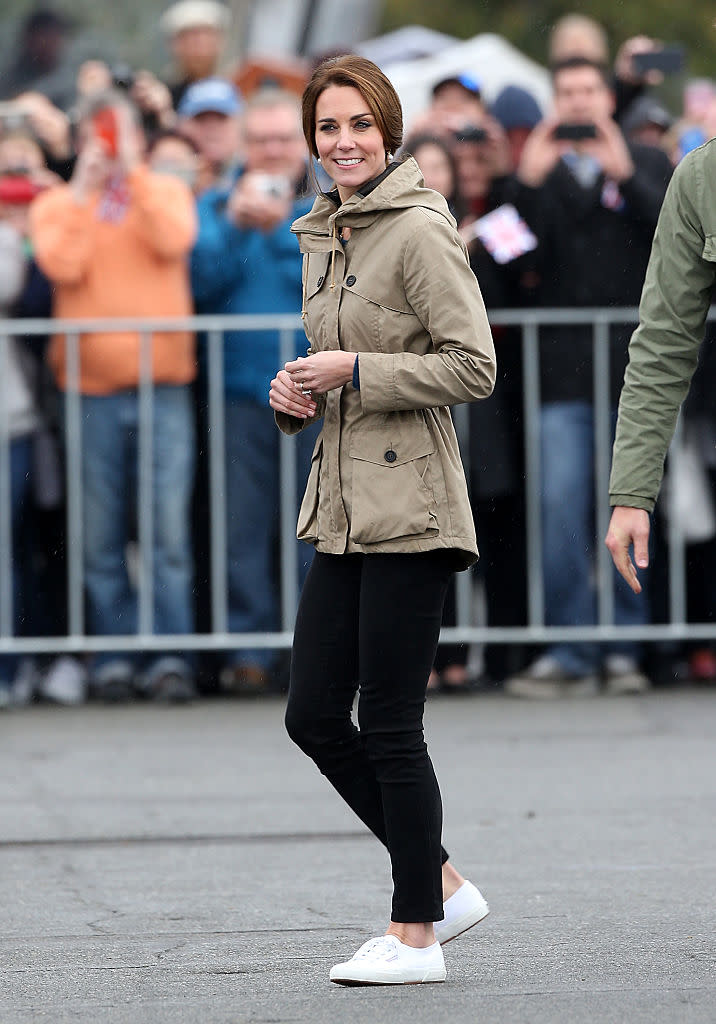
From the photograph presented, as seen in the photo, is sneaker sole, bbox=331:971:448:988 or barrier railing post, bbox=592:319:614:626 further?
barrier railing post, bbox=592:319:614:626

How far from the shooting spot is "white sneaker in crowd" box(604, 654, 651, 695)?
8.48 metres

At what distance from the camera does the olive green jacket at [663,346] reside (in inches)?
159

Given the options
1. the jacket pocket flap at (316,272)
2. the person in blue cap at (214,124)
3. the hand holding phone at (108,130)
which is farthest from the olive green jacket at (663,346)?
the person in blue cap at (214,124)

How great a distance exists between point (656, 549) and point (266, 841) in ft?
10.6

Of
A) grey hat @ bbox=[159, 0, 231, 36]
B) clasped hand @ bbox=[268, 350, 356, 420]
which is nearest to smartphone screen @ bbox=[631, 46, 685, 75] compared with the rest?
grey hat @ bbox=[159, 0, 231, 36]

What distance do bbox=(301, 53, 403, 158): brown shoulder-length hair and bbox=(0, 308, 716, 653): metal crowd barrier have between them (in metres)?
3.95

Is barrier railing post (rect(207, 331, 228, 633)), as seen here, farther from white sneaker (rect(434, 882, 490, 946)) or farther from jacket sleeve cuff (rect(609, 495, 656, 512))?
jacket sleeve cuff (rect(609, 495, 656, 512))

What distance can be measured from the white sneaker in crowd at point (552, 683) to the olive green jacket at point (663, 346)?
4465 millimetres

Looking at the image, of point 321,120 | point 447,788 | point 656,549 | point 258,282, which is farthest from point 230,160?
point 321,120

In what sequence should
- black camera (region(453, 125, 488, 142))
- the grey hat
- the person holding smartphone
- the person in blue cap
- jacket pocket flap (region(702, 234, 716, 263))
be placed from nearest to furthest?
jacket pocket flap (region(702, 234, 716, 263))
the person holding smartphone
black camera (region(453, 125, 488, 142))
the person in blue cap
the grey hat

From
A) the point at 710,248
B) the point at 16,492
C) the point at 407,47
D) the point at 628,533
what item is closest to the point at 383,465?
the point at 628,533

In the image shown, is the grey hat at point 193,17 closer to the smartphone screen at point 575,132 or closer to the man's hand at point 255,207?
the man's hand at point 255,207

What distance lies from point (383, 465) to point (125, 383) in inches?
168

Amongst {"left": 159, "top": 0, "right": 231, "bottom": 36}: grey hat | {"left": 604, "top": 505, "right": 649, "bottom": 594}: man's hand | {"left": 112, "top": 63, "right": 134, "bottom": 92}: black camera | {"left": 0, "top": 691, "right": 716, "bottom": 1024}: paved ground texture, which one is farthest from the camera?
{"left": 159, "top": 0, "right": 231, "bottom": 36}: grey hat
